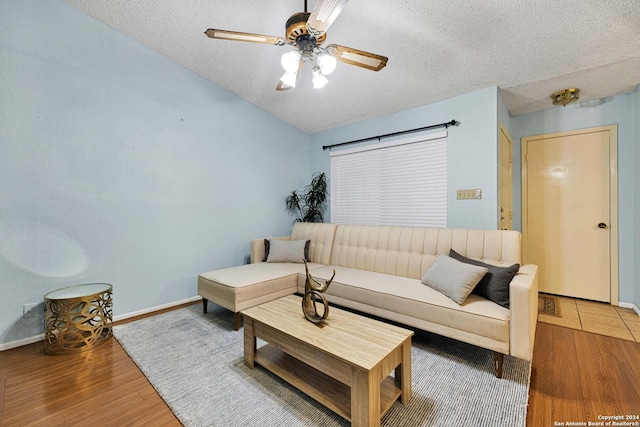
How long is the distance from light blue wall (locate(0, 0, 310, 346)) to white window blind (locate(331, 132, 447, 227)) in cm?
148

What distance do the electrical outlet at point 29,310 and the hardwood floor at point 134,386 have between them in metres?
0.25

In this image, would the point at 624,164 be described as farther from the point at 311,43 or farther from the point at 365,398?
the point at 365,398

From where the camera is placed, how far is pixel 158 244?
2928 mm

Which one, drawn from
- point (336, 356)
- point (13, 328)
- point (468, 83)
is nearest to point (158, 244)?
point (13, 328)

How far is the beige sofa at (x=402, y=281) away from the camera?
1.71 m

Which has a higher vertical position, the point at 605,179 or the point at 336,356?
the point at 605,179

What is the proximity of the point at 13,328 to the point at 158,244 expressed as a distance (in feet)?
3.98

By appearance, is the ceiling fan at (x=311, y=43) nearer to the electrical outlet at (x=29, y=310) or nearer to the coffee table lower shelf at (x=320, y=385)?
the coffee table lower shelf at (x=320, y=385)

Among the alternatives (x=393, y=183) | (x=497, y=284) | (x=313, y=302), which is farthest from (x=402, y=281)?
(x=393, y=183)

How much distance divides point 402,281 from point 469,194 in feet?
4.34

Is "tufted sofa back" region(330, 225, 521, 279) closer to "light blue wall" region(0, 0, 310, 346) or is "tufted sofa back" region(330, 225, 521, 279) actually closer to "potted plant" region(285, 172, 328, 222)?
"potted plant" region(285, 172, 328, 222)

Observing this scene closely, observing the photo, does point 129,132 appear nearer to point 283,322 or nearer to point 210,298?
point 210,298

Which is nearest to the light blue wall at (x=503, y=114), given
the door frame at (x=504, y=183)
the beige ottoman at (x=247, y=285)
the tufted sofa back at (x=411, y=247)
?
the door frame at (x=504, y=183)

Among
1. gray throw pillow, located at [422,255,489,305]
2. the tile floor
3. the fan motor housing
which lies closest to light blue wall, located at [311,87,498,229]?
gray throw pillow, located at [422,255,489,305]
